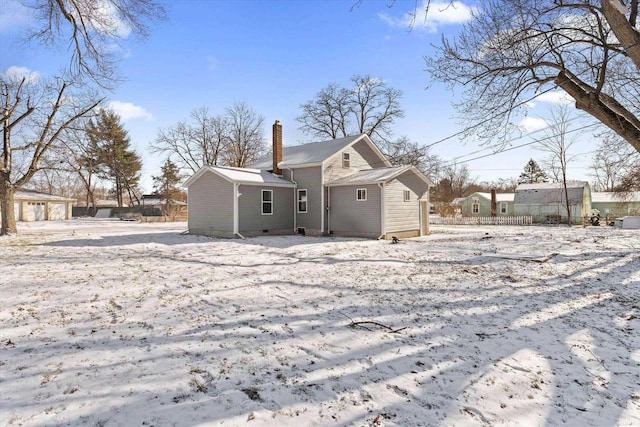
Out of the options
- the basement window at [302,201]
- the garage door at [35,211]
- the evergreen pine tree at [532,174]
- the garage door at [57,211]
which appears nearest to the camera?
the basement window at [302,201]

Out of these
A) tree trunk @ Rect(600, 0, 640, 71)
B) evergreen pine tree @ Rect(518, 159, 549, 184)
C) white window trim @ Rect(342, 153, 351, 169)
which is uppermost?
evergreen pine tree @ Rect(518, 159, 549, 184)

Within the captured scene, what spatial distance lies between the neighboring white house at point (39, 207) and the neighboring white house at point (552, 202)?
161ft

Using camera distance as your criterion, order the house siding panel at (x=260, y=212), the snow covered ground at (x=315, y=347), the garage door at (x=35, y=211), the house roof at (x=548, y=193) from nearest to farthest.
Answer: the snow covered ground at (x=315, y=347)
the house siding panel at (x=260, y=212)
the garage door at (x=35, y=211)
the house roof at (x=548, y=193)

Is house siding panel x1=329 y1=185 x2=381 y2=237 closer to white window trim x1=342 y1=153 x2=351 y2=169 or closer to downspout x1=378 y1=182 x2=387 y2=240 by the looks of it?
downspout x1=378 y1=182 x2=387 y2=240

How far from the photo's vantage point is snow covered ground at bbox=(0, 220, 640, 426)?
3066mm

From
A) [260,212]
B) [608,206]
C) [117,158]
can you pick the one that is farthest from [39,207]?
[608,206]

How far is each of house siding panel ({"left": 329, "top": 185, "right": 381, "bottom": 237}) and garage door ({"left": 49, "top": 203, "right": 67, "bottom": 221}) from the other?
34040 mm

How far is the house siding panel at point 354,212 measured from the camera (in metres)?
16.3

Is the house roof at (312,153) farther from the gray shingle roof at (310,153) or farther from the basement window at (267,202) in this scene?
the basement window at (267,202)

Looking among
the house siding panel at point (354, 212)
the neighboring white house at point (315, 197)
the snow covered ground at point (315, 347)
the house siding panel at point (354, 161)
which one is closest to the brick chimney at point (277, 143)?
the neighboring white house at point (315, 197)

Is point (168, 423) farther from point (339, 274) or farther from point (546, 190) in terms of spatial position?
point (546, 190)

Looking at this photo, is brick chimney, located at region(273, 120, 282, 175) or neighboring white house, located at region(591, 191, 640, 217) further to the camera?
neighboring white house, located at region(591, 191, 640, 217)

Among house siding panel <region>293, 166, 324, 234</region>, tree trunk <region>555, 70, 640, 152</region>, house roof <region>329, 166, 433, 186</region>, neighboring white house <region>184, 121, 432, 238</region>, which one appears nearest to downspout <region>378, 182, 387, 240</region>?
neighboring white house <region>184, 121, 432, 238</region>

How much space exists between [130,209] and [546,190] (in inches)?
1909
